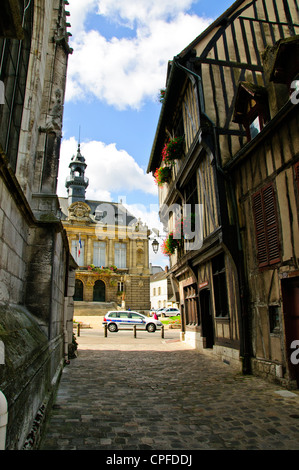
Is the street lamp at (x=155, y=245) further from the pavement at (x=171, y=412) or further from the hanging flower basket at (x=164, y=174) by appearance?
the pavement at (x=171, y=412)

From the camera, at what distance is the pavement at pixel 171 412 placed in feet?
9.95

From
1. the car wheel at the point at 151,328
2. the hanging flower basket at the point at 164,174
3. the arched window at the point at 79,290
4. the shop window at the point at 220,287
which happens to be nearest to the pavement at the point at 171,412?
the shop window at the point at 220,287

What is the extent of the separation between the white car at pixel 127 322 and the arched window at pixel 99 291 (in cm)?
1841

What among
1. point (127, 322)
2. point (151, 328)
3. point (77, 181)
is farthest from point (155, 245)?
point (77, 181)

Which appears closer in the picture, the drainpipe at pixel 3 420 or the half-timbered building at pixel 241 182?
the drainpipe at pixel 3 420

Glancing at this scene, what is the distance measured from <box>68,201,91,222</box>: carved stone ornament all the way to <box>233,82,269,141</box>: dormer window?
31896 millimetres

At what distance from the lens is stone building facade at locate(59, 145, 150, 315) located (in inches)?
1433

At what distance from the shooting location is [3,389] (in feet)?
5.72

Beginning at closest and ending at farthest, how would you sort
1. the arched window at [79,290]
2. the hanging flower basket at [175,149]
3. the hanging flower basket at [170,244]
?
the hanging flower basket at [175,149] < the hanging flower basket at [170,244] < the arched window at [79,290]

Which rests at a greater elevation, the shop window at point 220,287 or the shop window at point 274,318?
the shop window at point 220,287

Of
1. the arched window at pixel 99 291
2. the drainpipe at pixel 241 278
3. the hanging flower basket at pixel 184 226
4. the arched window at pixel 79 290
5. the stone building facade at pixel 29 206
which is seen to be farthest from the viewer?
the arched window at pixel 99 291

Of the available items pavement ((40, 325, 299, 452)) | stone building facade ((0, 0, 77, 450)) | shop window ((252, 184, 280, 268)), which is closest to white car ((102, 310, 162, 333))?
pavement ((40, 325, 299, 452))

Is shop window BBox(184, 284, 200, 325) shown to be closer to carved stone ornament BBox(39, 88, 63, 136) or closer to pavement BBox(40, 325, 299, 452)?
pavement BBox(40, 325, 299, 452)

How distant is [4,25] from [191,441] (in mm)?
3951
